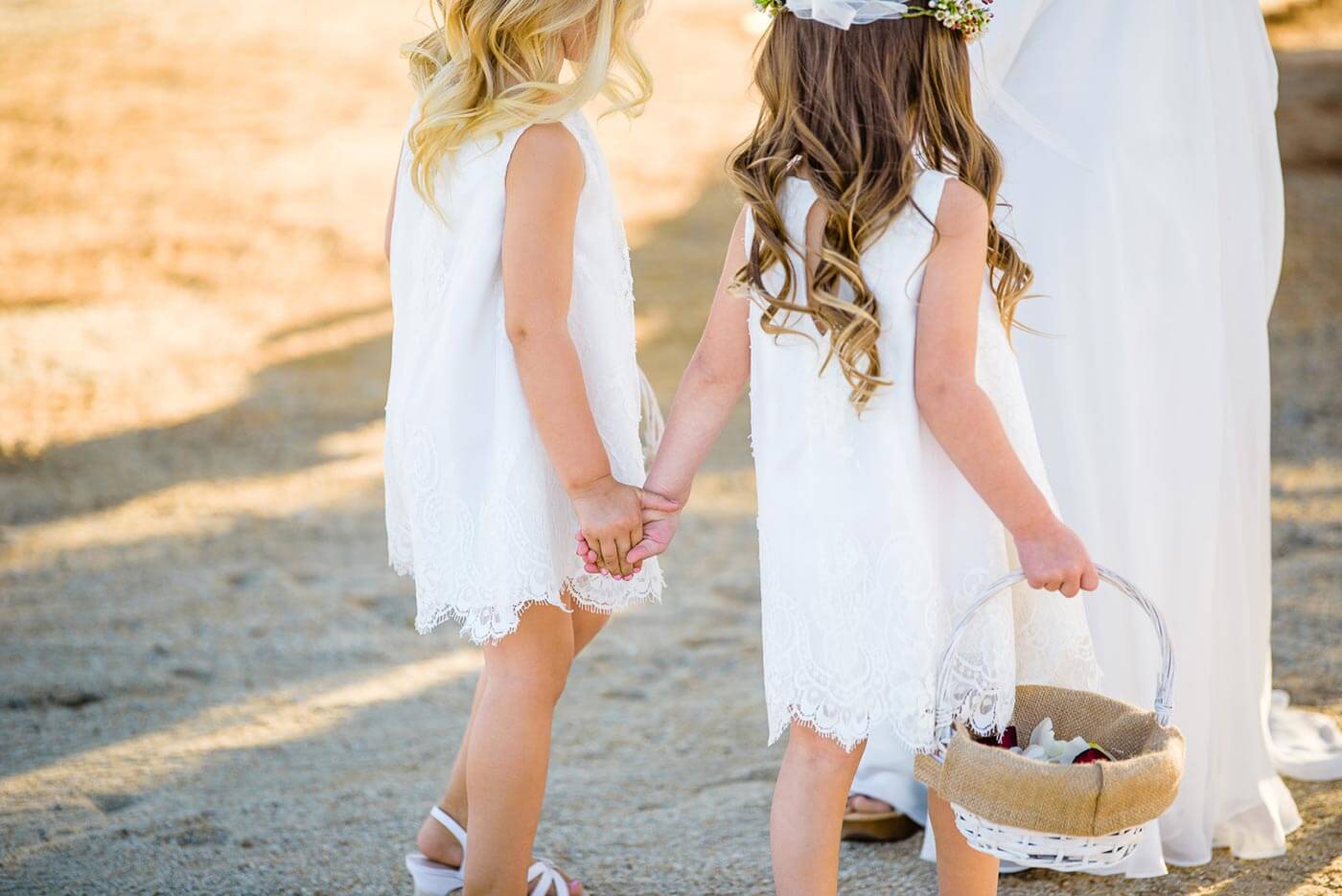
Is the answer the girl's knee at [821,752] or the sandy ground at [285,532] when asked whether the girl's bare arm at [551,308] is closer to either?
the girl's knee at [821,752]

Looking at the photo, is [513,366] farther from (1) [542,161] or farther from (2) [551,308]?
(1) [542,161]

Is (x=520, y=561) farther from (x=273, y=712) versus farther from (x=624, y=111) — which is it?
(x=273, y=712)

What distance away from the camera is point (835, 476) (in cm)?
198

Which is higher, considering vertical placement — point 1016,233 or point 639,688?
point 1016,233

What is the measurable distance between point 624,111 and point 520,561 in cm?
78

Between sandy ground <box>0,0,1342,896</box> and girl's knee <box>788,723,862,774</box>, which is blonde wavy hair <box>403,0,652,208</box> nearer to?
sandy ground <box>0,0,1342,896</box>

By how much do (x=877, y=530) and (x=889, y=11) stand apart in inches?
30.1

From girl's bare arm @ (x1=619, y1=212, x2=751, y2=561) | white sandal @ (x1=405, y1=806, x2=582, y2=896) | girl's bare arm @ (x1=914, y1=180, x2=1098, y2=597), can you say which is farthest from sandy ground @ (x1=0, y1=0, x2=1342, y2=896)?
girl's bare arm @ (x1=914, y1=180, x2=1098, y2=597)

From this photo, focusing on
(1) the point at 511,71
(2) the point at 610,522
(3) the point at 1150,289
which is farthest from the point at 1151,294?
(1) the point at 511,71

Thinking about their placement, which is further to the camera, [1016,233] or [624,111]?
[1016,233]

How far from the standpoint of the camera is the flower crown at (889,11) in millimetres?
1897

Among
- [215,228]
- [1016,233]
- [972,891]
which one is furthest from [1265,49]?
[215,228]

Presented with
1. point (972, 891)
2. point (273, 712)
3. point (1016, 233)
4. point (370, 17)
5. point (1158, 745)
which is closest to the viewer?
point (1158, 745)

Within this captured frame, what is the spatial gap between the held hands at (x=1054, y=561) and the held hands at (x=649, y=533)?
22.7 inches
